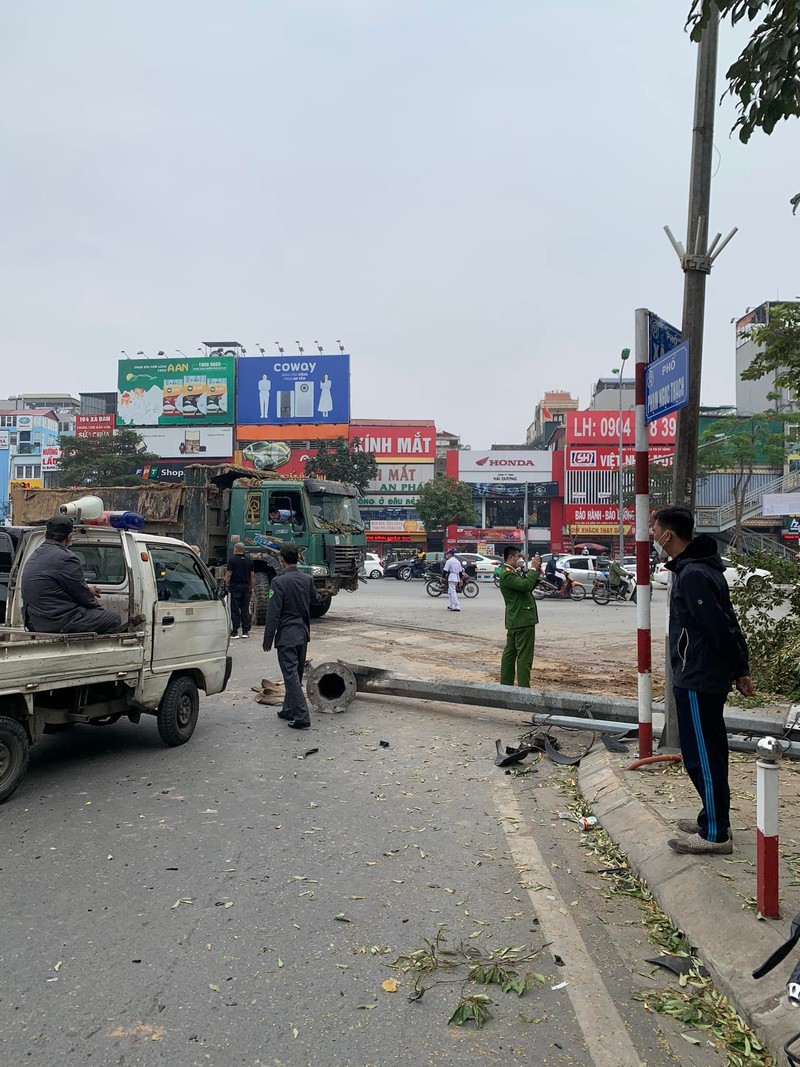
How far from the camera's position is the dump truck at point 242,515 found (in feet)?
54.3

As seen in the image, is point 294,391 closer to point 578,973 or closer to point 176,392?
point 176,392

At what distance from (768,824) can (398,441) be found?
5731 cm

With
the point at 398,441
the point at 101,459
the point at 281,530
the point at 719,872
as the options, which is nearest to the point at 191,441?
the point at 101,459

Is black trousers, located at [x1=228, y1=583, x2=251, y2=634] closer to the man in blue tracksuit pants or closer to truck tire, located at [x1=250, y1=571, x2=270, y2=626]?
truck tire, located at [x1=250, y1=571, x2=270, y2=626]

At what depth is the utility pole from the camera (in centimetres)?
622

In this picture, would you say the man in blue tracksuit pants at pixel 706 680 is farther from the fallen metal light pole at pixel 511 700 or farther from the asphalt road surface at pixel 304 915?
the fallen metal light pole at pixel 511 700

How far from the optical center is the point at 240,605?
14719mm

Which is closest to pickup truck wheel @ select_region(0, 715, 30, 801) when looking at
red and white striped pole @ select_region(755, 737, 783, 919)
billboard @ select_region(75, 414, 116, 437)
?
red and white striped pole @ select_region(755, 737, 783, 919)

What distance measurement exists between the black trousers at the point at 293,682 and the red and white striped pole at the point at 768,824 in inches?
201

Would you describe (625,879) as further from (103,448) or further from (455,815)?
(103,448)

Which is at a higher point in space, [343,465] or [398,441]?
[398,441]

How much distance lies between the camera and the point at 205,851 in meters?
4.53

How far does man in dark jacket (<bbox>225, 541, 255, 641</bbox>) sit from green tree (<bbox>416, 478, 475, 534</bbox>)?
3861 cm

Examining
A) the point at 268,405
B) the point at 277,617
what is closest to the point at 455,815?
the point at 277,617
